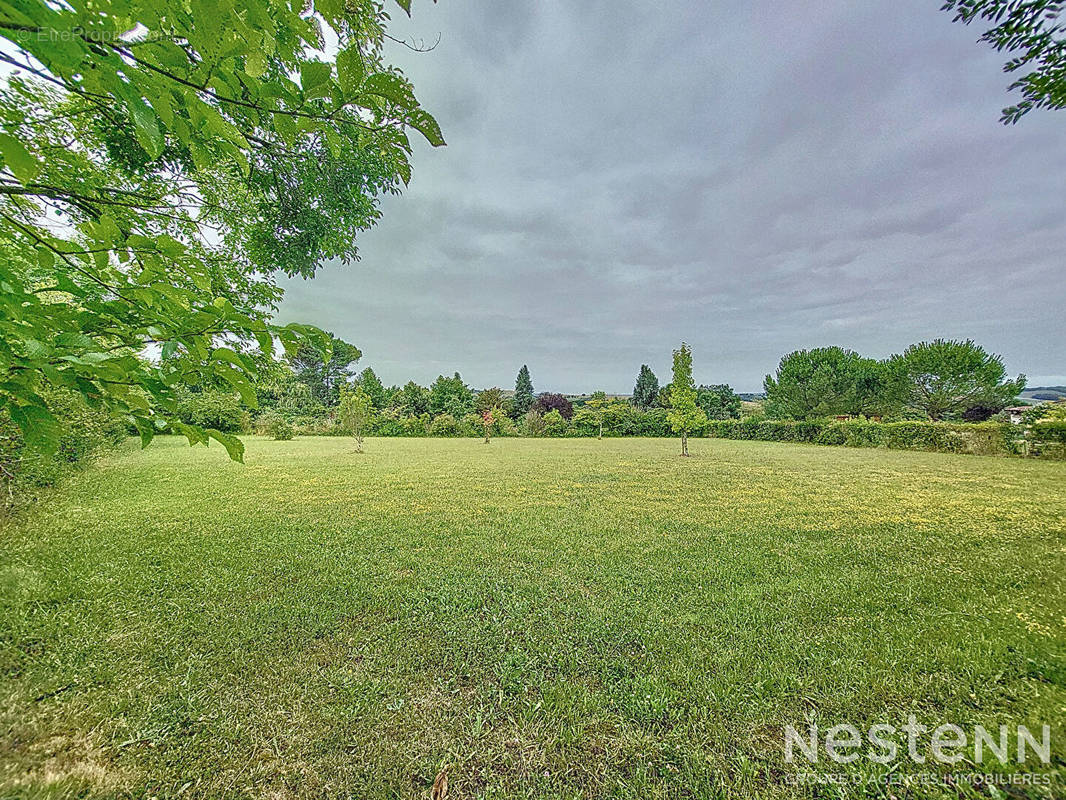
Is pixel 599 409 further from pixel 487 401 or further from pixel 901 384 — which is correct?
pixel 901 384

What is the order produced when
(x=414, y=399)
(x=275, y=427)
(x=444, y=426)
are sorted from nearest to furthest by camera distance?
(x=275, y=427), (x=444, y=426), (x=414, y=399)

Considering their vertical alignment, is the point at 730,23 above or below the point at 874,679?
above

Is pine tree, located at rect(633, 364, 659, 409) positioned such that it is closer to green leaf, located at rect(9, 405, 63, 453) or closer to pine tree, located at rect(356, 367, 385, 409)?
pine tree, located at rect(356, 367, 385, 409)

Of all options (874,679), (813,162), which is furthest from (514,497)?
(813,162)

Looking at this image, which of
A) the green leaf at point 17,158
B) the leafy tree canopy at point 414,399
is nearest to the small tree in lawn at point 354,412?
the leafy tree canopy at point 414,399

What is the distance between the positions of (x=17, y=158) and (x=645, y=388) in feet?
157

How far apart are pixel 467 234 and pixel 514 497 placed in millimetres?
18357

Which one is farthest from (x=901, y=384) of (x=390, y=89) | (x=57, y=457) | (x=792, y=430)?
(x=57, y=457)

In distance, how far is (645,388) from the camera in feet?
151

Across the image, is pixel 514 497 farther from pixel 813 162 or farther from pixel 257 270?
pixel 813 162

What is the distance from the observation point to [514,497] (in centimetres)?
738

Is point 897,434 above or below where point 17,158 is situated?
below

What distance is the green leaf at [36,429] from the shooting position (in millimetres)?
803

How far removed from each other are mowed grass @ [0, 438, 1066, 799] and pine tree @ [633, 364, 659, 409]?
132 feet
